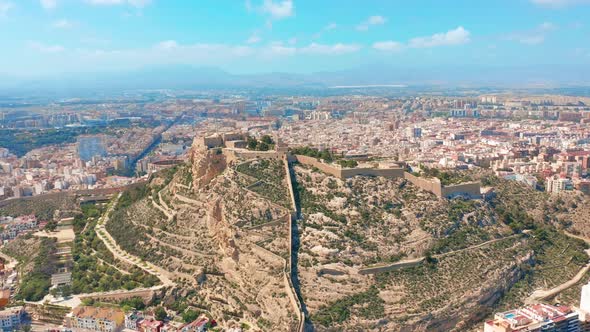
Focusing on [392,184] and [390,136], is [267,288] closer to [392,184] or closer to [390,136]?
[392,184]

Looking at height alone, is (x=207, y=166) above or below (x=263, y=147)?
below

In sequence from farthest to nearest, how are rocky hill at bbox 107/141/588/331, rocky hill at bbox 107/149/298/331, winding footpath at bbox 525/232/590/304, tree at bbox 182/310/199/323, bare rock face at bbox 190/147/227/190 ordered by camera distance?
bare rock face at bbox 190/147/227/190 < winding footpath at bbox 525/232/590/304 < tree at bbox 182/310/199/323 < rocky hill at bbox 107/149/298/331 < rocky hill at bbox 107/141/588/331

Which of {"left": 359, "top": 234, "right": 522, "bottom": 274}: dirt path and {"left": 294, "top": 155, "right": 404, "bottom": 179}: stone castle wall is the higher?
{"left": 294, "top": 155, "right": 404, "bottom": 179}: stone castle wall

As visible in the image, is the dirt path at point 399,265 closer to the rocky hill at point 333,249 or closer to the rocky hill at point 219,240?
the rocky hill at point 333,249

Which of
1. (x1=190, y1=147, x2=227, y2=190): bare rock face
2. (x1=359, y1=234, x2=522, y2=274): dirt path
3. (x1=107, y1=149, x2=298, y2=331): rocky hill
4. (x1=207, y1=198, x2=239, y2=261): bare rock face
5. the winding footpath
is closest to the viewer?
(x1=107, y1=149, x2=298, y2=331): rocky hill

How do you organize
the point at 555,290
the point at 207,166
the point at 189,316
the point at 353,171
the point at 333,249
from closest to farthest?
1. the point at 189,316
2. the point at 333,249
3. the point at 555,290
4. the point at 353,171
5. the point at 207,166

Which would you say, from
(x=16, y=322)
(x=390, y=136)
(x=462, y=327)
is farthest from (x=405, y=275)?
(x=390, y=136)

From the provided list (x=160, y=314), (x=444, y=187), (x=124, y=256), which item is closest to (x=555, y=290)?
(x=444, y=187)

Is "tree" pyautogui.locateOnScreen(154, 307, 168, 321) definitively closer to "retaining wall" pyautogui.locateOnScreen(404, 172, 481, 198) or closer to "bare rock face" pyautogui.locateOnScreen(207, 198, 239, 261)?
"bare rock face" pyautogui.locateOnScreen(207, 198, 239, 261)

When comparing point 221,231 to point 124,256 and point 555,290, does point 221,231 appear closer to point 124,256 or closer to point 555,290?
point 124,256

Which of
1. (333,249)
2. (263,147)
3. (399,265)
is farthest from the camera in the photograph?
(263,147)

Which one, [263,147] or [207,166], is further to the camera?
[263,147]

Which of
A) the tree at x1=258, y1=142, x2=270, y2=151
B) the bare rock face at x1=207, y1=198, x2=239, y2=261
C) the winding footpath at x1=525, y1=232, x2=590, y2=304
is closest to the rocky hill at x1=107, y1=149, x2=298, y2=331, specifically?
the bare rock face at x1=207, y1=198, x2=239, y2=261
